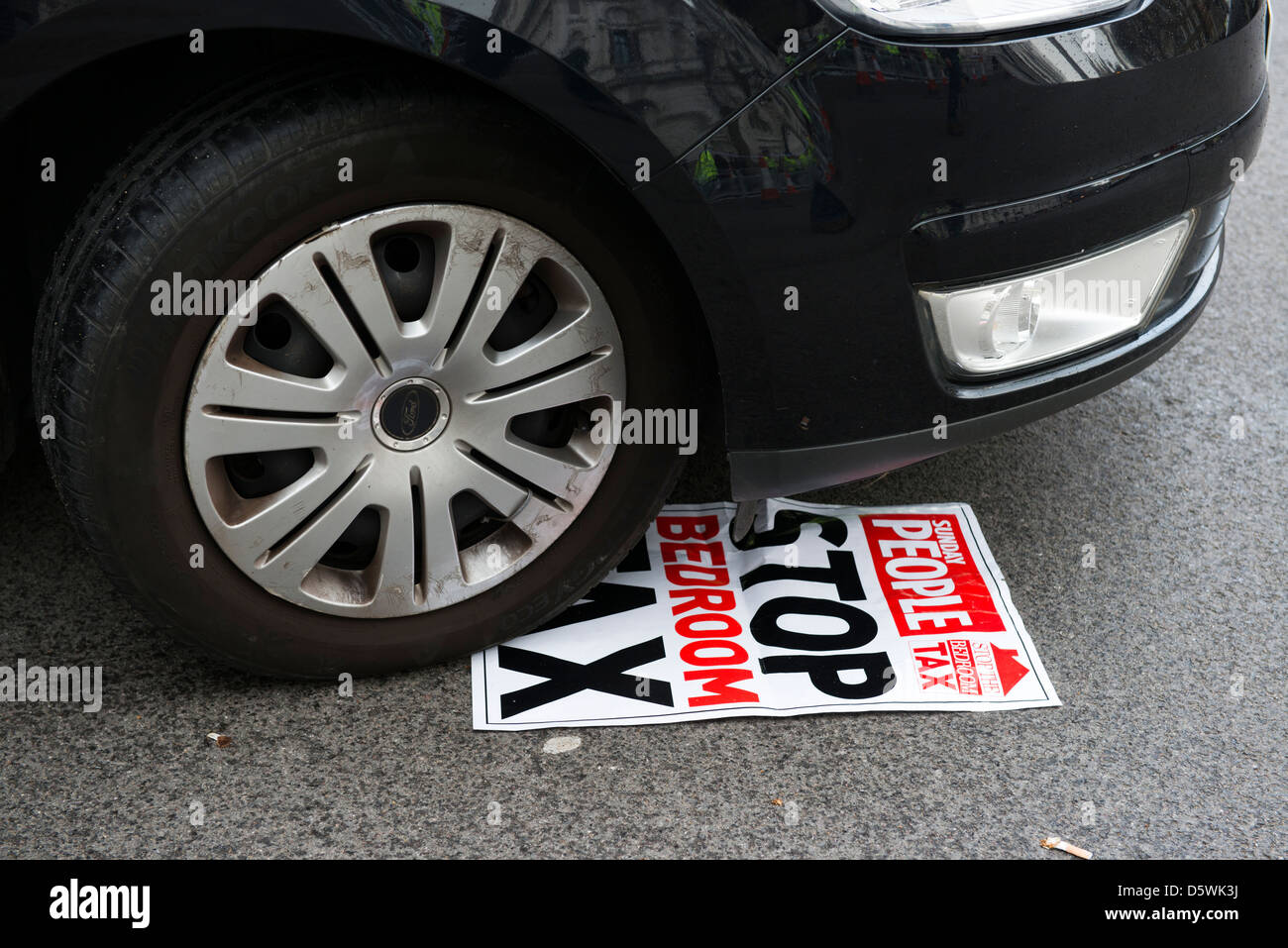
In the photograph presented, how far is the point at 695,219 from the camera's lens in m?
1.45

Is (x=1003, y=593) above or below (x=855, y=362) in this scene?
below

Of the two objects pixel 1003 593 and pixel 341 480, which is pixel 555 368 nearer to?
pixel 341 480

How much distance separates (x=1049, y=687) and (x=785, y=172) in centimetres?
88

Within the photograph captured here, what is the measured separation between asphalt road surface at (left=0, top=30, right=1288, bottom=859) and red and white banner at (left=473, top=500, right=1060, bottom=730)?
0.13 feet

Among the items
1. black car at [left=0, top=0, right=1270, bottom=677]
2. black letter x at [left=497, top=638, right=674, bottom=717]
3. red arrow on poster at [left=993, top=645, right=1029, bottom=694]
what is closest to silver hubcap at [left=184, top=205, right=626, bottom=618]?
black car at [left=0, top=0, right=1270, bottom=677]

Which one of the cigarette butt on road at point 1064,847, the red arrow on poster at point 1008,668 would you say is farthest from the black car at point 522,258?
the cigarette butt on road at point 1064,847

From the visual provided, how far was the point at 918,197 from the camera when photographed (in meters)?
1.49

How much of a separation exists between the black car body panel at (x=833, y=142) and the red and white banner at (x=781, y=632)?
315 millimetres

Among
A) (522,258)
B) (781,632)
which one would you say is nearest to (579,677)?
(781,632)

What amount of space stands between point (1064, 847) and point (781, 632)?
1.71ft

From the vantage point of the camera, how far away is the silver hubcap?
1.50 m

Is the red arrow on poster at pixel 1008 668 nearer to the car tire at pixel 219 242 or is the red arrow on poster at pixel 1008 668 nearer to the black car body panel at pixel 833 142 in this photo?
the black car body panel at pixel 833 142

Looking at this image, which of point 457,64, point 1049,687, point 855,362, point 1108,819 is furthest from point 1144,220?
point 457,64

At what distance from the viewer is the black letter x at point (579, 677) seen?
69.6 inches
